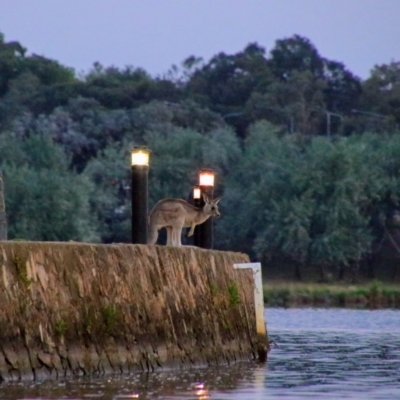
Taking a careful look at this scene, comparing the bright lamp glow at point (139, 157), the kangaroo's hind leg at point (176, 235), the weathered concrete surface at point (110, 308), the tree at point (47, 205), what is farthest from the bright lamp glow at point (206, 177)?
the tree at point (47, 205)

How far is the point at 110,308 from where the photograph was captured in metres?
20.3

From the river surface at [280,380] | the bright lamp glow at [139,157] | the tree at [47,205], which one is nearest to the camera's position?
the river surface at [280,380]

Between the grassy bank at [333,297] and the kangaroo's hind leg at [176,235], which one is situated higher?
the kangaroo's hind leg at [176,235]

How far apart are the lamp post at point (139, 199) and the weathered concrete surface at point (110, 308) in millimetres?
972

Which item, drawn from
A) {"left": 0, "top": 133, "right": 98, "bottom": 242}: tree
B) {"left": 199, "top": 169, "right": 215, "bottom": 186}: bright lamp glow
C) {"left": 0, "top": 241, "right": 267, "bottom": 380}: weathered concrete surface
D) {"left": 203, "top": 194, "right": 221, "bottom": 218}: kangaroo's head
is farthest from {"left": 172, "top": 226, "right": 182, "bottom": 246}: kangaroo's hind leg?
{"left": 0, "top": 133, "right": 98, "bottom": 242}: tree

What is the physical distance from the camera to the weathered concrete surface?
18.9m

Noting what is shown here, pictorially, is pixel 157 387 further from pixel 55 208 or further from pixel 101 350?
pixel 55 208

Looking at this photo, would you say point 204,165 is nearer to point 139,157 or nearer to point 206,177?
point 206,177

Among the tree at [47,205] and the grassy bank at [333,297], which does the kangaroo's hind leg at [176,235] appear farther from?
the tree at [47,205]

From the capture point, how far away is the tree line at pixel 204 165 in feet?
273

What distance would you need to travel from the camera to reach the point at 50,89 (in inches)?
4417

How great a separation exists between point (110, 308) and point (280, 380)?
115 inches

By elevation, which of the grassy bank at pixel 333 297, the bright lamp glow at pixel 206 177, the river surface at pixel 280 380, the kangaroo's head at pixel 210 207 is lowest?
the grassy bank at pixel 333 297

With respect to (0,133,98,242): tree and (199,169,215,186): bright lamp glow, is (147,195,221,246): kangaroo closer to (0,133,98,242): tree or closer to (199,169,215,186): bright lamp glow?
(199,169,215,186): bright lamp glow
